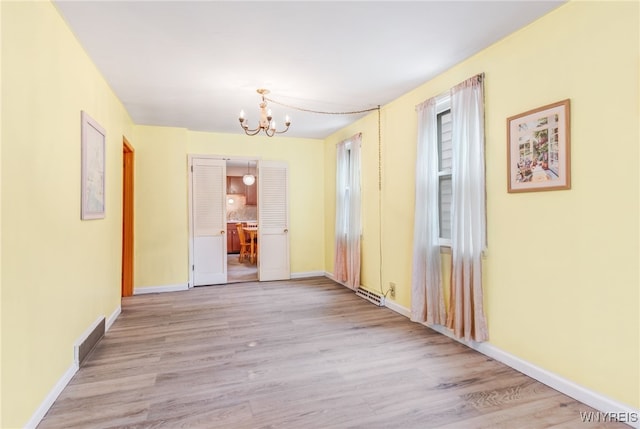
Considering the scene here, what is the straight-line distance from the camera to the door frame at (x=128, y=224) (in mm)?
5012

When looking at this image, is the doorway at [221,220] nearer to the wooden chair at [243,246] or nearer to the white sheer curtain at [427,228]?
the wooden chair at [243,246]

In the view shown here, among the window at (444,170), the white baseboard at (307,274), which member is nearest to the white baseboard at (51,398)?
the window at (444,170)

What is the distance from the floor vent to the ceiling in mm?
2557

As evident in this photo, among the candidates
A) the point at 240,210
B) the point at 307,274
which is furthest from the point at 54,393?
the point at 240,210

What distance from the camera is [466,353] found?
114 inches

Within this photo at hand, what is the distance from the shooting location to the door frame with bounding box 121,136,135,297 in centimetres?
501

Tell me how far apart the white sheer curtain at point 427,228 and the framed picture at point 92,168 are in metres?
3.10

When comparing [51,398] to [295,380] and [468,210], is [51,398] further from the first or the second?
[468,210]

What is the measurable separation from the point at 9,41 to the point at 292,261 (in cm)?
497

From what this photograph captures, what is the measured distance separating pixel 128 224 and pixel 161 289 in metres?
1.14

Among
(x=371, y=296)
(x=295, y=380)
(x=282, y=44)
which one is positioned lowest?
(x=295, y=380)

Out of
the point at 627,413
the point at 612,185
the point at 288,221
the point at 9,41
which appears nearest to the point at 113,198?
the point at 9,41

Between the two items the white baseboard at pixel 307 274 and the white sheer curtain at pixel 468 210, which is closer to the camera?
the white sheer curtain at pixel 468 210

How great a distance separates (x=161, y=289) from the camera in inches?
207
